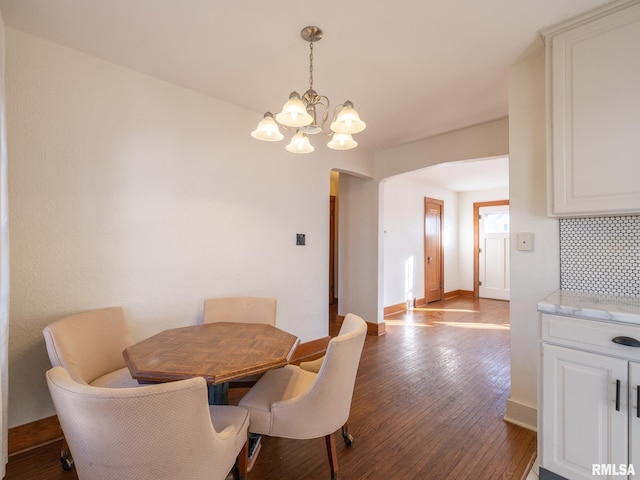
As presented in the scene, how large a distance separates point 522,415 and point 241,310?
214 centimetres

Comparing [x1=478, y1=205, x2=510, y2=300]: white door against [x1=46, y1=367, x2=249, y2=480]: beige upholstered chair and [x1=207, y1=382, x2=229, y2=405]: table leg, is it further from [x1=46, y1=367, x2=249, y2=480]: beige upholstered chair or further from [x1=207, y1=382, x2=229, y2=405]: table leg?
[x1=46, y1=367, x2=249, y2=480]: beige upholstered chair

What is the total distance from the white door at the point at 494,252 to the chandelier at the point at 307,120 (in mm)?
5875

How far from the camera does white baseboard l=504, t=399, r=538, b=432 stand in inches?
79.3

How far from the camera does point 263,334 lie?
190 centimetres

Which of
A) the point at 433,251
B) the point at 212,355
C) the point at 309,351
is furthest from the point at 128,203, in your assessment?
the point at 433,251

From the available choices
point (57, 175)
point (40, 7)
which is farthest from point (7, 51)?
point (57, 175)

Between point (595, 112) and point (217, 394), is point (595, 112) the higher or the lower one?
the higher one

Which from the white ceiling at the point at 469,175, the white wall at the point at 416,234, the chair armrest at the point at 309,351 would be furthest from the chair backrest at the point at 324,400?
the white ceiling at the point at 469,175

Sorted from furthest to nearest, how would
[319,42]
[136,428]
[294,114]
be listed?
[319,42] → [294,114] → [136,428]

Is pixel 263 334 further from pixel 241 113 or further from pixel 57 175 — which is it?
pixel 241 113

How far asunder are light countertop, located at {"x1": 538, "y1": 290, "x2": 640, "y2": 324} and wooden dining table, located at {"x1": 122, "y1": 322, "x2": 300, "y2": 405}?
4.33 ft

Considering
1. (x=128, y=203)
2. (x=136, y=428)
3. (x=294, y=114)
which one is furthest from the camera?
(x=128, y=203)

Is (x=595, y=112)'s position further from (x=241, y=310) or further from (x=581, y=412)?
(x=241, y=310)

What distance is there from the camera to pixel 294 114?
147 cm
